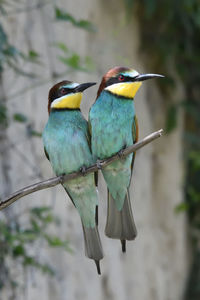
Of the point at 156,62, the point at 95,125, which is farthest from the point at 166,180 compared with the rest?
the point at 95,125

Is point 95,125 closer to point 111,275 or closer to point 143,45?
point 111,275

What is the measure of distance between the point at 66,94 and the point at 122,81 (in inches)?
4.6

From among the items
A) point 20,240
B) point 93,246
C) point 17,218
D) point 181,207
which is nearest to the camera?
point 93,246

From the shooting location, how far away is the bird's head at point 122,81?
1060 mm

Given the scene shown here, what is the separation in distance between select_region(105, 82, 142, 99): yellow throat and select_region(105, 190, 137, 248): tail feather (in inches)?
8.5

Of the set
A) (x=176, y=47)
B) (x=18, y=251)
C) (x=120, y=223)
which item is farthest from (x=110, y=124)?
(x=176, y=47)

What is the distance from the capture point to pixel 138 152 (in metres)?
3.36

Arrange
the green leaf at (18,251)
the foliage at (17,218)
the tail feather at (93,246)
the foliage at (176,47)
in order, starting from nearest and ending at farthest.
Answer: the tail feather at (93,246), the foliage at (17,218), the green leaf at (18,251), the foliage at (176,47)

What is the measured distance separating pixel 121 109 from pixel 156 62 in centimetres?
233

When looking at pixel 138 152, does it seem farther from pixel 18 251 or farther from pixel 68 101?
pixel 68 101

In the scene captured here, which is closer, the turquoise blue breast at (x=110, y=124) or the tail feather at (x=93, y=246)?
the tail feather at (x=93, y=246)

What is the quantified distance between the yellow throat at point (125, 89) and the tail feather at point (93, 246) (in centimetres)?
28

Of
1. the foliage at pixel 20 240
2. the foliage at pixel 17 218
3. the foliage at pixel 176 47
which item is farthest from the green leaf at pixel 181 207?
the foliage at pixel 20 240

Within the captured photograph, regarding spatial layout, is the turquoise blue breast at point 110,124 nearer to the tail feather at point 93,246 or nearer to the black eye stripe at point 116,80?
the black eye stripe at point 116,80
